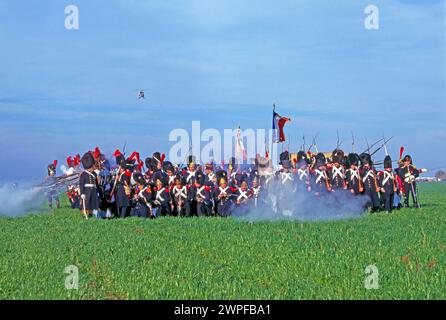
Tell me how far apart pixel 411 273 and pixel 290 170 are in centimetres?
1528

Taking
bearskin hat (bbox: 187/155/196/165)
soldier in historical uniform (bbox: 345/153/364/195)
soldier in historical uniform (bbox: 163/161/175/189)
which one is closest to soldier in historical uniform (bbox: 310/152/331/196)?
soldier in historical uniform (bbox: 345/153/364/195)

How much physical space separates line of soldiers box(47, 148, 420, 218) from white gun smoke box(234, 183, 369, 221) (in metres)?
0.06

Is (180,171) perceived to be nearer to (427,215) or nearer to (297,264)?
(427,215)

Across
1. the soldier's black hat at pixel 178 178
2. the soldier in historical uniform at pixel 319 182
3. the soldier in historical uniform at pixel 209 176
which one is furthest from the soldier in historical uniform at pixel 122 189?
the soldier in historical uniform at pixel 319 182

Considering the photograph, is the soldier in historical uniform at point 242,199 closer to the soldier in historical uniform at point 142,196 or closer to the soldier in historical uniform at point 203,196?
the soldier in historical uniform at point 203,196

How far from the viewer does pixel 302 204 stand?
28.0 metres

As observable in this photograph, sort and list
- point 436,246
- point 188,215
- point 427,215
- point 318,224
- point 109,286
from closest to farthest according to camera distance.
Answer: point 109,286 → point 436,246 → point 318,224 → point 427,215 → point 188,215

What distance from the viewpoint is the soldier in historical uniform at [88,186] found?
2555 cm

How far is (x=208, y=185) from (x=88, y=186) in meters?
4.77

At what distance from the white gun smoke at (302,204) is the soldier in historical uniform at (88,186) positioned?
5.37m

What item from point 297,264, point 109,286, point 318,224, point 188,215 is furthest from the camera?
point 188,215

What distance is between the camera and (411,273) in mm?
12922

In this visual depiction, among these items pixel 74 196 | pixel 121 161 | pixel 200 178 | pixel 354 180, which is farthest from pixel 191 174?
pixel 74 196
